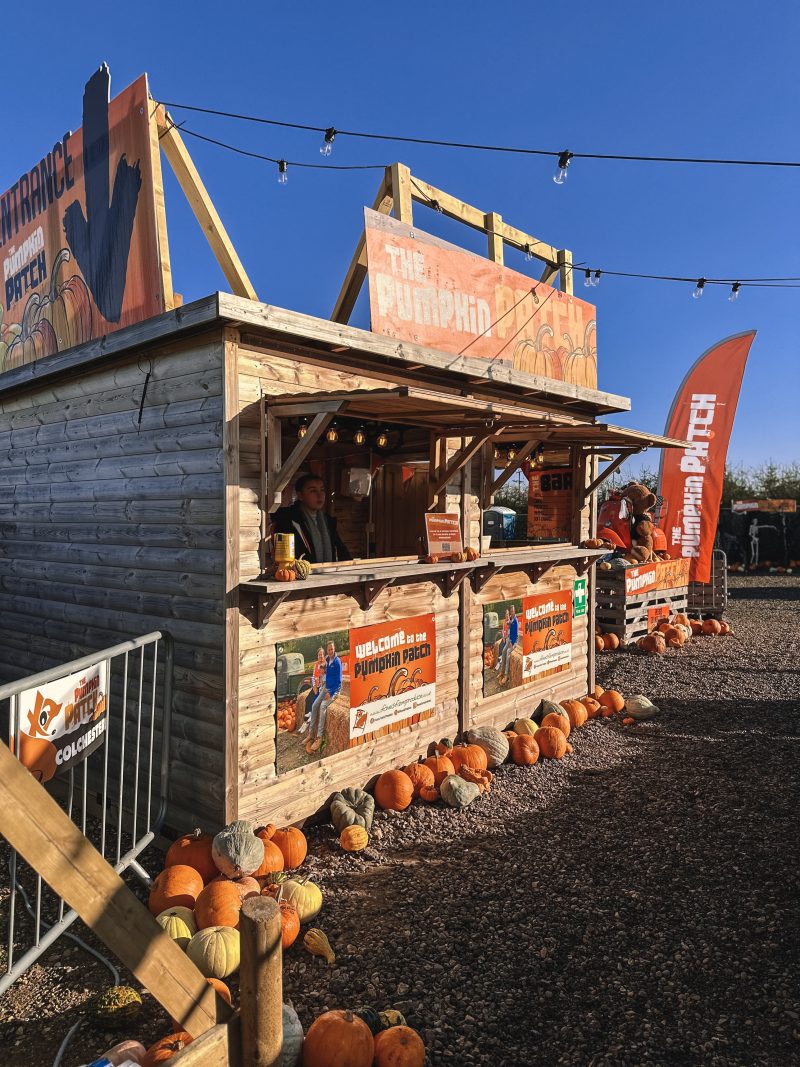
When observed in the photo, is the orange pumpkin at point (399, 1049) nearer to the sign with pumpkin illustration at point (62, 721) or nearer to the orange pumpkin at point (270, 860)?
the orange pumpkin at point (270, 860)

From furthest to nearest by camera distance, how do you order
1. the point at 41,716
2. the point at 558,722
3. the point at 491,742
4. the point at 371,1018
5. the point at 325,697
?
the point at 558,722, the point at 491,742, the point at 325,697, the point at 41,716, the point at 371,1018

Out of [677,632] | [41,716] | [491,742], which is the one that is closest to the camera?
[41,716]

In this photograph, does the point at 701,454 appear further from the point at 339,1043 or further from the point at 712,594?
the point at 339,1043

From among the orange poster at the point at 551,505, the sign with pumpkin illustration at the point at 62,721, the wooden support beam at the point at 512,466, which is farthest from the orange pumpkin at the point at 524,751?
the sign with pumpkin illustration at the point at 62,721

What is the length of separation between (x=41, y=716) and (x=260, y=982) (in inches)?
64.8

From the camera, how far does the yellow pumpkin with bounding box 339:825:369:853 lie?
492 cm

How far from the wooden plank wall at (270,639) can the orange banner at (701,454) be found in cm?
1043

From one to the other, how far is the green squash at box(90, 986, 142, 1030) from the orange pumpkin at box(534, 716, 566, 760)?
4687mm

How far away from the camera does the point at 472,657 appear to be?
704 centimetres

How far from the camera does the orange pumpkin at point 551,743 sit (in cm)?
695

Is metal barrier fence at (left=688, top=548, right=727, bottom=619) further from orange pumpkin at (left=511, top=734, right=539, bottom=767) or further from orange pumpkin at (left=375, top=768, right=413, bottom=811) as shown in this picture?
orange pumpkin at (left=375, top=768, right=413, bottom=811)

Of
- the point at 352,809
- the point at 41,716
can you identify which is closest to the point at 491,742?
the point at 352,809

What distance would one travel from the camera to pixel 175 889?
413 centimetres

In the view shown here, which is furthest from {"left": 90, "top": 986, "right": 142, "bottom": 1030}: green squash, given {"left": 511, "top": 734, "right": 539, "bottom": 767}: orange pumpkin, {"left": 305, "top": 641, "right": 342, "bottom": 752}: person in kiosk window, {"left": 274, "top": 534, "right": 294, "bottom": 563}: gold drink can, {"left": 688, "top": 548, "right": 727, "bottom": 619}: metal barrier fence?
{"left": 688, "top": 548, "right": 727, "bottom": 619}: metal barrier fence
